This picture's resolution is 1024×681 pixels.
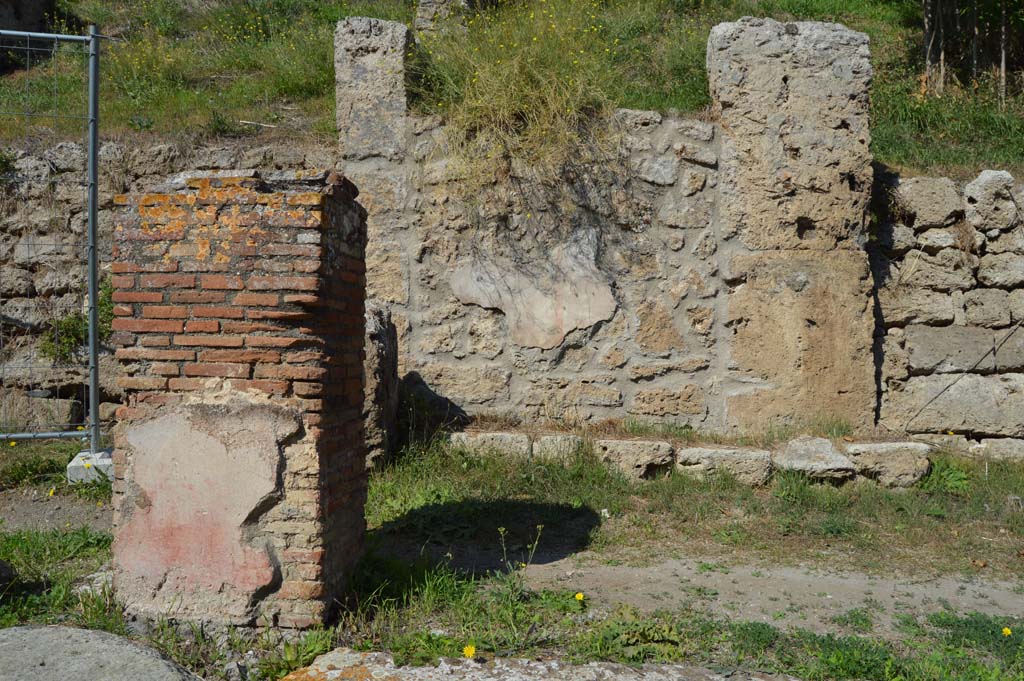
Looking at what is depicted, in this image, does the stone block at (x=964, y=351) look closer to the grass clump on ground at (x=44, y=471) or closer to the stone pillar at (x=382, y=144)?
the stone pillar at (x=382, y=144)

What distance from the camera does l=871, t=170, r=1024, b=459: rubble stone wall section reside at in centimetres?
591

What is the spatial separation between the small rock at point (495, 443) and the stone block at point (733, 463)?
1055 millimetres

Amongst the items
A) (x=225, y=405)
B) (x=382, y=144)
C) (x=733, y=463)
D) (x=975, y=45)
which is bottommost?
(x=733, y=463)

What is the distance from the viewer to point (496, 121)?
6.02 meters

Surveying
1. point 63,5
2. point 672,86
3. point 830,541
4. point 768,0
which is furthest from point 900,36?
point 63,5

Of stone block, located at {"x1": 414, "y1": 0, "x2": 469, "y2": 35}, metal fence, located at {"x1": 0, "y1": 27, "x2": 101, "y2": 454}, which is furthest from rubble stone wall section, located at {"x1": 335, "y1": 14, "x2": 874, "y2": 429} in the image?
metal fence, located at {"x1": 0, "y1": 27, "x2": 101, "y2": 454}

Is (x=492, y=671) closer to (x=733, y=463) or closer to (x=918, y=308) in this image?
(x=733, y=463)

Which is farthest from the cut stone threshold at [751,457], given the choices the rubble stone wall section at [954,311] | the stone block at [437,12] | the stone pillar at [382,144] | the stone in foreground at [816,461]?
the stone block at [437,12]

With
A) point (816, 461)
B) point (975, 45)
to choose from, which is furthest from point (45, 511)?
point (975, 45)

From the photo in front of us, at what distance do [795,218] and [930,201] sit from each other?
1.19m

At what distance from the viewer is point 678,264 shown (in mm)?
5906

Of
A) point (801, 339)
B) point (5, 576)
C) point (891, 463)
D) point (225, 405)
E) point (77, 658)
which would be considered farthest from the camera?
point (801, 339)

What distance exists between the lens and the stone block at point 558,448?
5.41m

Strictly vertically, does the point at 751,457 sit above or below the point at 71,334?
below
